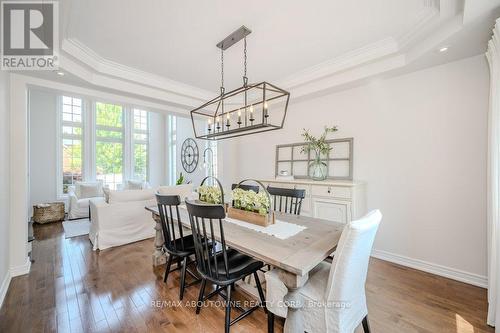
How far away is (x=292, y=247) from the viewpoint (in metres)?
1.48

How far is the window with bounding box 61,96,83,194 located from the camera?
6.12m

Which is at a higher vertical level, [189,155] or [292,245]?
[189,155]

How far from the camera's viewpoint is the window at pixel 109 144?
684 centimetres

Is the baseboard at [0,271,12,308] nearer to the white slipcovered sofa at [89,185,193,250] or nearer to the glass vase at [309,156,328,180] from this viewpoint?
the white slipcovered sofa at [89,185,193,250]

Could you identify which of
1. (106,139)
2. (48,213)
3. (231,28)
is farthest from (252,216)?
(106,139)

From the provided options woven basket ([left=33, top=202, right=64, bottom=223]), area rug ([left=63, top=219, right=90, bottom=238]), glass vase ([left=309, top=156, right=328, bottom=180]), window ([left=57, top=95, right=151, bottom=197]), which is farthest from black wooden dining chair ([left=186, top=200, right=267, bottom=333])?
window ([left=57, top=95, right=151, bottom=197])

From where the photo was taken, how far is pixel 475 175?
2303mm

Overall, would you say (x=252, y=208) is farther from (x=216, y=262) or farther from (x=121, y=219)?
(x=121, y=219)

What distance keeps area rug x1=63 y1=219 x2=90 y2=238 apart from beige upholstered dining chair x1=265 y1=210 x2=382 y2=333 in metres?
4.36

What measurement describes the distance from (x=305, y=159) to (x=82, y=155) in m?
6.69

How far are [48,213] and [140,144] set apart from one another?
11.7ft

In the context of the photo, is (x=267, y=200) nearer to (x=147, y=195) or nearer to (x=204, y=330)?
(x=204, y=330)

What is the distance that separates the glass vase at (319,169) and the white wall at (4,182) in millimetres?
3813

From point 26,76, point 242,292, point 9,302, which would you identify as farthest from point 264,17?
point 9,302
